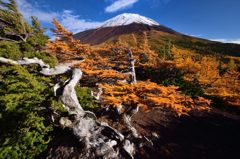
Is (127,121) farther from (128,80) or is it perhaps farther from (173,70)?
(173,70)

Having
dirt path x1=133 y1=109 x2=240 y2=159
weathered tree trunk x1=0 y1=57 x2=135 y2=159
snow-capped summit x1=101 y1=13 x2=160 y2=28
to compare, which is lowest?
dirt path x1=133 y1=109 x2=240 y2=159

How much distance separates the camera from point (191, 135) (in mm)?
11758

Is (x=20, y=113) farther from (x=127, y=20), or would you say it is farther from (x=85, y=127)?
(x=127, y=20)

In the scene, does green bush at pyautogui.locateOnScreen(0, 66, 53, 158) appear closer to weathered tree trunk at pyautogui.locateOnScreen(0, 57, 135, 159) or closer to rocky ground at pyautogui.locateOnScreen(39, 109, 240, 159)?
weathered tree trunk at pyautogui.locateOnScreen(0, 57, 135, 159)

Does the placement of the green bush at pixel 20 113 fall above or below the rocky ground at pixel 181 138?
above

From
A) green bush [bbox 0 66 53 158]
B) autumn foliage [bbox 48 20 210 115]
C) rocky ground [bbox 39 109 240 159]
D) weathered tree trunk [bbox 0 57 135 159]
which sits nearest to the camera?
green bush [bbox 0 66 53 158]

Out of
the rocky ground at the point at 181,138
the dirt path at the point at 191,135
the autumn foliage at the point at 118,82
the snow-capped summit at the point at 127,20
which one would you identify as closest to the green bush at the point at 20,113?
the rocky ground at the point at 181,138

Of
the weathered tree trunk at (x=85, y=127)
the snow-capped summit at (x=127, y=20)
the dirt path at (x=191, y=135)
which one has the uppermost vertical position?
the snow-capped summit at (x=127, y=20)

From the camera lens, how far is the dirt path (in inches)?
363

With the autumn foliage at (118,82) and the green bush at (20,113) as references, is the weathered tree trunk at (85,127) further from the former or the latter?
the autumn foliage at (118,82)

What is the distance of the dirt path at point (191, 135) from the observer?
30.2ft

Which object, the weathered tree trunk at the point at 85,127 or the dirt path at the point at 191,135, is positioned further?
the dirt path at the point at 191,135

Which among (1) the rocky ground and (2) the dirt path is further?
(2) the dirt path

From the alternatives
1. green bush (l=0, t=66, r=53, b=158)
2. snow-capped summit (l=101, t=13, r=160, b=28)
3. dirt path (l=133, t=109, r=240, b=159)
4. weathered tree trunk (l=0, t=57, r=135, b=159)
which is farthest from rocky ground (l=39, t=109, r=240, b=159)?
snow-capped summit (l=101, t=13, r=160, b=28)
